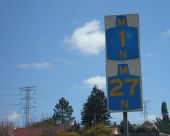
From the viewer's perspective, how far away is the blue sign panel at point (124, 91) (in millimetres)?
9062

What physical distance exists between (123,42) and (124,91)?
92 cm

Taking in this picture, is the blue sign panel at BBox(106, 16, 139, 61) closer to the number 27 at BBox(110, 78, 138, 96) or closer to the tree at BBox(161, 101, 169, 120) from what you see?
the number 27 at BBox(110, 78, 138, 96)

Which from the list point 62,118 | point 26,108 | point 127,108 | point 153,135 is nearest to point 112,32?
point 127,108

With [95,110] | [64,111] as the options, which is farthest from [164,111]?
[95,110]

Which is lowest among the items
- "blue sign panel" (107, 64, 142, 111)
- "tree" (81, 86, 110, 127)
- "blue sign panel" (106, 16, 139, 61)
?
"blue sign panel" (107, 64, 142, 111)

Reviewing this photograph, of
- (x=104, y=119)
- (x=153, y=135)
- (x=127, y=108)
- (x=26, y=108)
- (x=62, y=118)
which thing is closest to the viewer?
(x=127, y=108)

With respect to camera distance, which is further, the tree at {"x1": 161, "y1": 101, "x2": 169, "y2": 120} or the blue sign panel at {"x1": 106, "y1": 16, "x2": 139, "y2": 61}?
the tree at {"x1": 161, "y1": 101, "x2": 169, "y2": 120}

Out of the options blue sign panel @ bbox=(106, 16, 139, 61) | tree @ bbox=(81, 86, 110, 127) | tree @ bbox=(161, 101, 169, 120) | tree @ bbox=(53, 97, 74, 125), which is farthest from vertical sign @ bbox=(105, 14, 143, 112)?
tree @ bbox=(161, 101, 169, 120)

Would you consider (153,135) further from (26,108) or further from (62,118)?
(62,118)

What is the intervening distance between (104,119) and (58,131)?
1824 cm

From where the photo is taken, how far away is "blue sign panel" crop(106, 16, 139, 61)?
9.11m

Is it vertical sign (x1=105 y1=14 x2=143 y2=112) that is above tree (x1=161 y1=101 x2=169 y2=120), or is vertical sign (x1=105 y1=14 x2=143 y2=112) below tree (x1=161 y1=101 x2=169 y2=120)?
below

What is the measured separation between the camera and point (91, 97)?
102125mm

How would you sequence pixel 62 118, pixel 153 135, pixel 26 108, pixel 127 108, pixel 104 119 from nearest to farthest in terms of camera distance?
1. pixel 127 108
2. pixel 153 135
3. pixel 26 108
4. pixel 104 119
5. pixel 62 118
